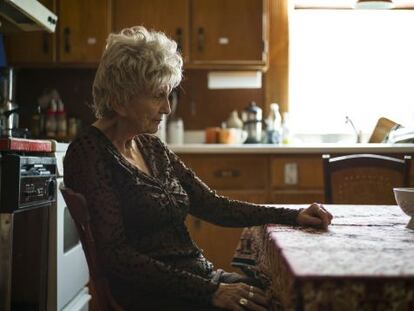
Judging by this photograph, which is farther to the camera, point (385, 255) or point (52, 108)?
point (52, 108)

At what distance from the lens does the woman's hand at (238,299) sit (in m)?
1.18

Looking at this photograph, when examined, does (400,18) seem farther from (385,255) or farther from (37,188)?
(385,255)

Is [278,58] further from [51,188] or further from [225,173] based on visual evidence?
[51,188]

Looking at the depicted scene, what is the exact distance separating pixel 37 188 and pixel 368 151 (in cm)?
181

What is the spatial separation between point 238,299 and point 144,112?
0.54 m

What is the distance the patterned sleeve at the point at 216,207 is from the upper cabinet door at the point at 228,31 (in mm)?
1809

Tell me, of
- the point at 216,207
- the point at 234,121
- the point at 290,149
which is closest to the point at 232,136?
the point at 234,121

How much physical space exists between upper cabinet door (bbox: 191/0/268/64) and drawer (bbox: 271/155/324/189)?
2.28 ft

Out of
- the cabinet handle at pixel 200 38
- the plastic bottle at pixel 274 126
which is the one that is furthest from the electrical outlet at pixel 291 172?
the cabinet handle at pixel 200 38

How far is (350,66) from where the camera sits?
370 cm

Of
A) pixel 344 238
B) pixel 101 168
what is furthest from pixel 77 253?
pixel 344 238

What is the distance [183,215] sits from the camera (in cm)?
144

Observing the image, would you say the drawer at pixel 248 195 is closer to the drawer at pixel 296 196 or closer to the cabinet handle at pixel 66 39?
the drawer at pixel 296 196

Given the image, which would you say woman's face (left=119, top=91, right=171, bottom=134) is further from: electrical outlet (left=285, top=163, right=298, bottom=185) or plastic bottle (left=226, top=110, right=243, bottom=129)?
plastic bottle (left=226, top=110, right=243, bottom=129)
